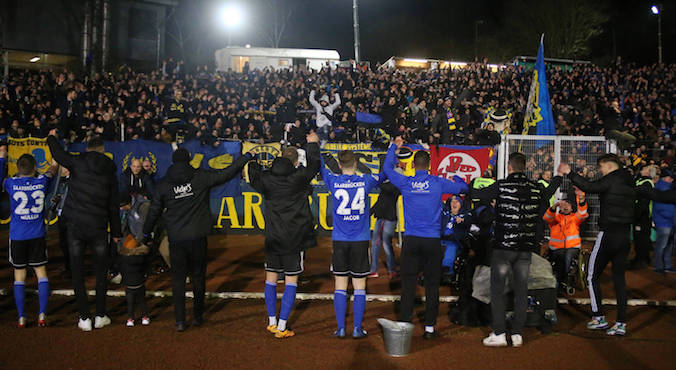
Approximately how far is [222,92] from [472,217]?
47.4 feet

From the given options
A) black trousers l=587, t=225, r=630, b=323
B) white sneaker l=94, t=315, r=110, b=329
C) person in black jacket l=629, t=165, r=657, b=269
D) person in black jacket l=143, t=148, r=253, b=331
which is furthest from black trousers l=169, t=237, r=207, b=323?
person in black jacket l=629, t=165, r=657, b=269

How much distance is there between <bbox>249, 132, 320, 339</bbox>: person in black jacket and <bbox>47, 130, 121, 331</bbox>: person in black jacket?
6.16ft

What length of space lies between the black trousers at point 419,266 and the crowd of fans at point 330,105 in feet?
25.4

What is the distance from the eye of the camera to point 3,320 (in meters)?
6.86

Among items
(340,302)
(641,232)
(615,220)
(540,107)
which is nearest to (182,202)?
(340,302)

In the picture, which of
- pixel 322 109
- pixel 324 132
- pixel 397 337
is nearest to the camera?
pixel 397 337

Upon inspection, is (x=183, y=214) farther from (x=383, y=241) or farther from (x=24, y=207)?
(x=383, y=241)

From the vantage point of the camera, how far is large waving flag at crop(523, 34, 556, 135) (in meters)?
12.5

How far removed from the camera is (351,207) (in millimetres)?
6199

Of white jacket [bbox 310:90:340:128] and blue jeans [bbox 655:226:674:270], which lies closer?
blue jeans [bbox 655:226:674:270]

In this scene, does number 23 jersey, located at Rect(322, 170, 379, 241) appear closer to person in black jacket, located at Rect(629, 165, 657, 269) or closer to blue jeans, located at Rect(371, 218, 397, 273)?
blue jeans, located at Rect(371, 218, 397, 273)

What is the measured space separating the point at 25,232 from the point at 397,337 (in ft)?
15.9

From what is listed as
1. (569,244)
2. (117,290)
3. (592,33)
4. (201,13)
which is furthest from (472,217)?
(592,33)

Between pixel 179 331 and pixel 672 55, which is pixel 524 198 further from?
pixel 672 55
